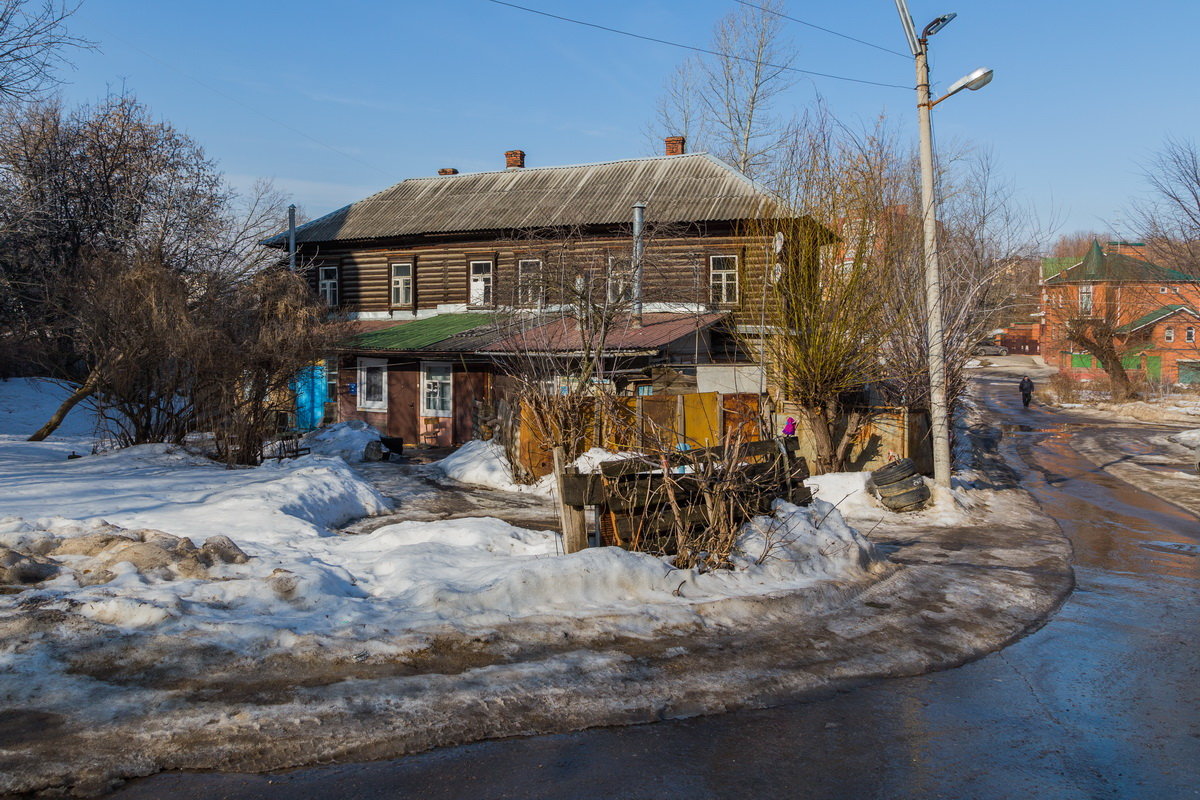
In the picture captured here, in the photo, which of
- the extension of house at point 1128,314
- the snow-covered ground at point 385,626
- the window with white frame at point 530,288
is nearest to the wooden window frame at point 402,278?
the window with white frame at point 530,288

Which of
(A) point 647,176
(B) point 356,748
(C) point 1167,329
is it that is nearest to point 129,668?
(B) point 356,748

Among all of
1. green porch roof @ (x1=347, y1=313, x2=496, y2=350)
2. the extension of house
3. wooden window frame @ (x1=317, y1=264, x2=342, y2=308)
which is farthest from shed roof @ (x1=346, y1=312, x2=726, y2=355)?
the extension of house

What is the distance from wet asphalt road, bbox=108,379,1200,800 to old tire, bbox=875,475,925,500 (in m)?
6.42

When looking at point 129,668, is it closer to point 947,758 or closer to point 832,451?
point 947,758

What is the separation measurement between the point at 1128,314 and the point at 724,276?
3905 centimetres

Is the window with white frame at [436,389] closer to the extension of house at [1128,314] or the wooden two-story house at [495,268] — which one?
the wooden two-story house at [495,268]

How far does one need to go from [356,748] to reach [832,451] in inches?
508

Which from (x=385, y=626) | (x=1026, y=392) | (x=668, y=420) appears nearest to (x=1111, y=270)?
(x=1026, y=392)

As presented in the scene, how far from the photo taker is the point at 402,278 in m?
28.5

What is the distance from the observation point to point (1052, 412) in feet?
136

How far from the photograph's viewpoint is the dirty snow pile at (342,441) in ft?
Answer: 62.4

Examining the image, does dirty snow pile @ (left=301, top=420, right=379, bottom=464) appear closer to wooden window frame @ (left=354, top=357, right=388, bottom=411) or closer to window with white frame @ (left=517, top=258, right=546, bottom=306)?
wooden window frame @ (left=354, top=357, right=388, bottom=411)

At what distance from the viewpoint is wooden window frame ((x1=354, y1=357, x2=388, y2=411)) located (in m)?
25.5

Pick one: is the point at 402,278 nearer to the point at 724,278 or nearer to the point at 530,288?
the point at 724,278
